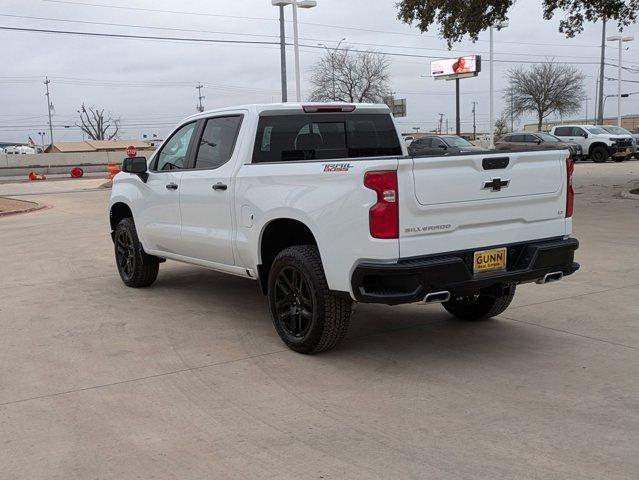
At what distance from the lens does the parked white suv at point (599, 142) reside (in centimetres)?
3344

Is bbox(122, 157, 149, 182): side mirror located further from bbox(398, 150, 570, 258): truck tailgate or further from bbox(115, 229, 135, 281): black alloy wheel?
bbox(398, 150, 570, 258): truck tailgate

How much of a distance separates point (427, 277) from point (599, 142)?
1288 inches

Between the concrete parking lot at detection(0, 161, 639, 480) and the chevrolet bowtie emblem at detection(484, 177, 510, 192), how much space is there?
132 centimetres

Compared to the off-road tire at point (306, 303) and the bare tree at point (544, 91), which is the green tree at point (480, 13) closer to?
the off-road tire at point (306, 303)

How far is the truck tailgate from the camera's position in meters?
4.44

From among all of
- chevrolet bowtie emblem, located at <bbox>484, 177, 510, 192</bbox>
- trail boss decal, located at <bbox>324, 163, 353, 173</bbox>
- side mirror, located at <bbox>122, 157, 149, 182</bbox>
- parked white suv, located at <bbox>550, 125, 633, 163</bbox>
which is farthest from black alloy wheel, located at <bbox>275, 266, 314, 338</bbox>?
parked white suv, located at <bbox>550, 125, 633, 163</bbox>

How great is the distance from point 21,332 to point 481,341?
13.6ft

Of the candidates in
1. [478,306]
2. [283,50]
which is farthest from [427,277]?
[283,50]

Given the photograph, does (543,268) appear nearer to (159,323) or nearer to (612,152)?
(159,323)

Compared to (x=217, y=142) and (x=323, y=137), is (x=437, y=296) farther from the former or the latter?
(x=217, y=142)

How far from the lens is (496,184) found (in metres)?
4.76

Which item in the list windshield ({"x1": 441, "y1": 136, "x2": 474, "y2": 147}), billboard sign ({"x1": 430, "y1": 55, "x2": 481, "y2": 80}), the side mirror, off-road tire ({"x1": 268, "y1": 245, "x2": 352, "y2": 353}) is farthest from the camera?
billboard sign ({"x1": 430, "y1": 55, "x2": 481, "y2": 80})

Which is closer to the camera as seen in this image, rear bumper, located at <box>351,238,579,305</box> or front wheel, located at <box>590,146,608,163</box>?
rear bumper, located at <box>351,238,579,305</box>

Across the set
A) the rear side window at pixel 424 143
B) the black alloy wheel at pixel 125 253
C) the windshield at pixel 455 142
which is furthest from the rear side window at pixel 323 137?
the rear side window at pixel 424 143
